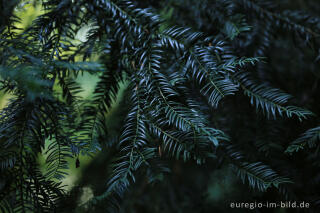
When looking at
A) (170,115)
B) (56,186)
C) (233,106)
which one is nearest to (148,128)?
(170,115)

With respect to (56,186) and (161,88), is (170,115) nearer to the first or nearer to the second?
(161,88)

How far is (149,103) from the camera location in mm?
492

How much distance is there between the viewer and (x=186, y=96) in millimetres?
521

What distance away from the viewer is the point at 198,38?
525mm

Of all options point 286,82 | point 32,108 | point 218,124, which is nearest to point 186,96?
point 218,124

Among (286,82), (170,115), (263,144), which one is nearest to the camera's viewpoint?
(170,115)

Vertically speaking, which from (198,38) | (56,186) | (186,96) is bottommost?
(56,186)

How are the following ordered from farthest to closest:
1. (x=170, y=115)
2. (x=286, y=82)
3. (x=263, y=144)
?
1. (x=286, y=82)
2. (x=263, y=144)
3. (x=170, y=115)

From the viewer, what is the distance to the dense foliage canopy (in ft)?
1.44

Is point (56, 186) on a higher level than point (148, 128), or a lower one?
lower

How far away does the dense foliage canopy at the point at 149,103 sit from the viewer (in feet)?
1.44

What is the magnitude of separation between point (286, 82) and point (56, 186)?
2.91ft

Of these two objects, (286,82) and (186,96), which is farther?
(286,82)

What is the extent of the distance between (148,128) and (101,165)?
1.69 feet
